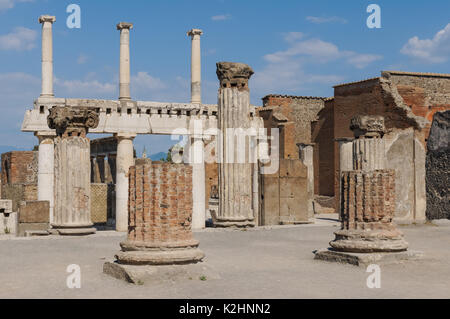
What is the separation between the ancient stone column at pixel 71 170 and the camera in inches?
517

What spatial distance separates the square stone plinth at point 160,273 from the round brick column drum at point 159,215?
0.44 ft

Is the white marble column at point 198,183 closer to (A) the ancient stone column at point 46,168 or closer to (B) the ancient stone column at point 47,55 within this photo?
(A) the ancient stone column at point 46,168

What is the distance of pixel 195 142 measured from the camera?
16.0m

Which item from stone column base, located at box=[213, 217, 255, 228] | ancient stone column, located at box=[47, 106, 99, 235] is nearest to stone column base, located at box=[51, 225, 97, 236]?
ancient stone column, located at box=[47, 106, 99, 235]

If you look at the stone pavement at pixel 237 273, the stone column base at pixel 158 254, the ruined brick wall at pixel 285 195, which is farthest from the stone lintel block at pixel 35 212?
the stone column base at pixel 158 254

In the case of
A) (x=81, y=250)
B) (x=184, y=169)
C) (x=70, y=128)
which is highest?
(x=70, y=128)

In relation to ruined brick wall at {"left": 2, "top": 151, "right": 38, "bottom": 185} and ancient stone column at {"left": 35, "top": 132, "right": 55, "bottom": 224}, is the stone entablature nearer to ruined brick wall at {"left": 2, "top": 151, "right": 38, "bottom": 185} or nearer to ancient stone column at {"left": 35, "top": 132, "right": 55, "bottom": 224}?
ancient stone column at {"left": 35, "top": 132, "right": 55, "bottom": 224}

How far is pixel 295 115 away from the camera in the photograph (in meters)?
36.0

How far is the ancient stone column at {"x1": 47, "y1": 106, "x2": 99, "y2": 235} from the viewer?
13.1 metres

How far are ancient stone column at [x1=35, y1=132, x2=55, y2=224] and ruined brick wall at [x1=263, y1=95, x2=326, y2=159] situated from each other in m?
21.3
